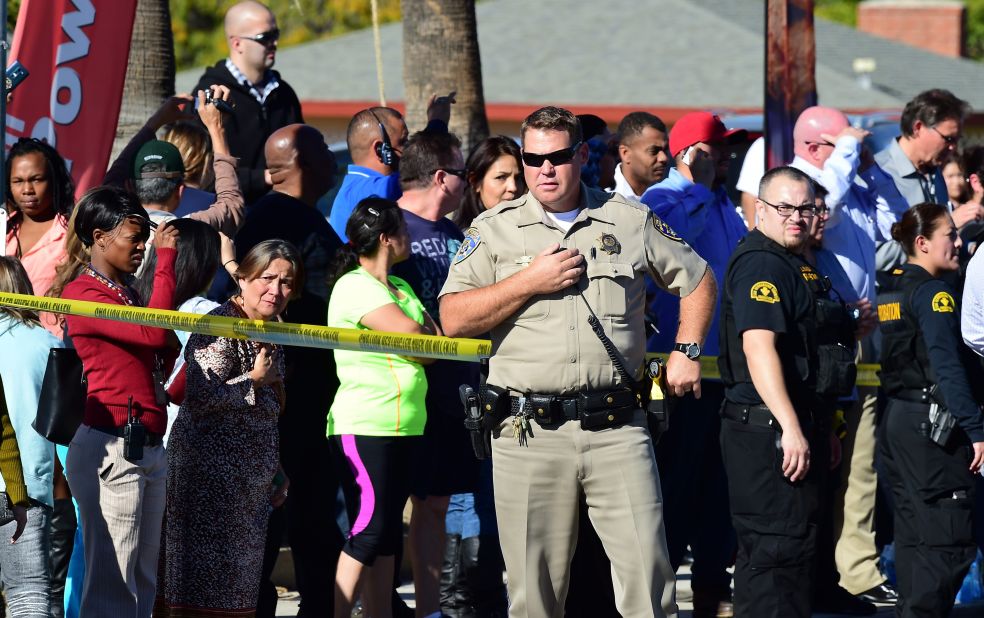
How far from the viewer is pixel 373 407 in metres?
6.46

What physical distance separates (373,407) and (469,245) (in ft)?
3.80

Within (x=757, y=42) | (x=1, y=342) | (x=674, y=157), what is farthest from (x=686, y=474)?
(x=757, y=42)

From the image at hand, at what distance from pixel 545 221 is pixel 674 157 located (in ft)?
7.52

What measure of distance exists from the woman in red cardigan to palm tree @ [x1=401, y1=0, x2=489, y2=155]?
5.28 meters

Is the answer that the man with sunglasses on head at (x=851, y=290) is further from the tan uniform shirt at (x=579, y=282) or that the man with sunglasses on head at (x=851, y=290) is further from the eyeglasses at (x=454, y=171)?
the tan uniform shirt at (x=579, y=282)

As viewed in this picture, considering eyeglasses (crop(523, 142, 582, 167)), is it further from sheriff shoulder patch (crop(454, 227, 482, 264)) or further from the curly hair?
the curly hair

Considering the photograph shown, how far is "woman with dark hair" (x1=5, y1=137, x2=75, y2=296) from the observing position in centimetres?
670

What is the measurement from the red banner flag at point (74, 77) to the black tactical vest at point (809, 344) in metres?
2.98

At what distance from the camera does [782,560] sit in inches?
251

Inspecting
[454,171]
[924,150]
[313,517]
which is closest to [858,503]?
[924,150]

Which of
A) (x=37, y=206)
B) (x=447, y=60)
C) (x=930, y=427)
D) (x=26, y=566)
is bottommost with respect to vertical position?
(x=26, y=566)

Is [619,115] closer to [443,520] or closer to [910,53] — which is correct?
[910,53]

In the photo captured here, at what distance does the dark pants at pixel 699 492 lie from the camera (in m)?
7.20

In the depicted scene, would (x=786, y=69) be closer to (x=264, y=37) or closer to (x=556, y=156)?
(x=264, y=37)
